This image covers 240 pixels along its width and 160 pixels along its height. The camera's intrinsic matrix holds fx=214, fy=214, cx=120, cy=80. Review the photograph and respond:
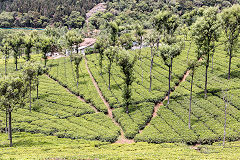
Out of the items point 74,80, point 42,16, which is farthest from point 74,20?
point 74,80

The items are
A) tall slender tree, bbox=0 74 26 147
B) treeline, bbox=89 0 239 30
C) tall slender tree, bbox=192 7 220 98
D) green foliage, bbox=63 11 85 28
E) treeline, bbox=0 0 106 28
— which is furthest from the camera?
treeline, bbox=0 0 106 28

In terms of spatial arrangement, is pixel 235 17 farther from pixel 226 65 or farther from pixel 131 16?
pixel 131 16

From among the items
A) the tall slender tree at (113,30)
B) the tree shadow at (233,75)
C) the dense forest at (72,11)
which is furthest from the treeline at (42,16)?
the tree shadow at (233,75)

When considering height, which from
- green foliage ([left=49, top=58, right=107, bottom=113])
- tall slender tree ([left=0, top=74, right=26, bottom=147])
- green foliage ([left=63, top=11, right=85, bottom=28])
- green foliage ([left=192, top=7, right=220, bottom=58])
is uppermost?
green foliage ([left=63, top=11, right=85, bottom=28])

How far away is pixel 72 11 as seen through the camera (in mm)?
183875

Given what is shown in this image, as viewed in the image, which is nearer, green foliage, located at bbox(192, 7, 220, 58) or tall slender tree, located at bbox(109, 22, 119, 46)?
green foliage, located at bbox(192, 7, 220, 58)

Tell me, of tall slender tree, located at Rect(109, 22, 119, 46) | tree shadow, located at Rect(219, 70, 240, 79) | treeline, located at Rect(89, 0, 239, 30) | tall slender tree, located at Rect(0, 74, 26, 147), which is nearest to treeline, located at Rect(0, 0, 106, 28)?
treeline, located at Rect(89, 0, 239, 30)

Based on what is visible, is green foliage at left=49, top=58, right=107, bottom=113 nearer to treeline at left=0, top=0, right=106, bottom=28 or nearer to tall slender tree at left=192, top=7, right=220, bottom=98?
tall slender tree at left=192, top=7, right=220, bottom=98

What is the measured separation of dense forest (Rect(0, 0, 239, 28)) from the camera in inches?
6240

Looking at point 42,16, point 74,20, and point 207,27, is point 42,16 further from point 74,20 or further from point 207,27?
point 207,27

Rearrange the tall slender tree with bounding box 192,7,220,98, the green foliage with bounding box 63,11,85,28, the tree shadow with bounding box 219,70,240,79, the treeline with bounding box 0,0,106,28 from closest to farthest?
the tall slender tree with bounding box 192,7,220,98 → the tree shadow with bounding box 219,70,240,79 → the green foliage with bounding box 63,11,85,28 → the treeline with bounding box 0,0,106,28

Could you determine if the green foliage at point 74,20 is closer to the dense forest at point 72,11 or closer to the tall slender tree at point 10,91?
the dense forest at point 72,11

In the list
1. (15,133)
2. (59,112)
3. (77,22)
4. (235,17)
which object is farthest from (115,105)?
(77,22)

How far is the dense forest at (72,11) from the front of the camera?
15850 centimetres
